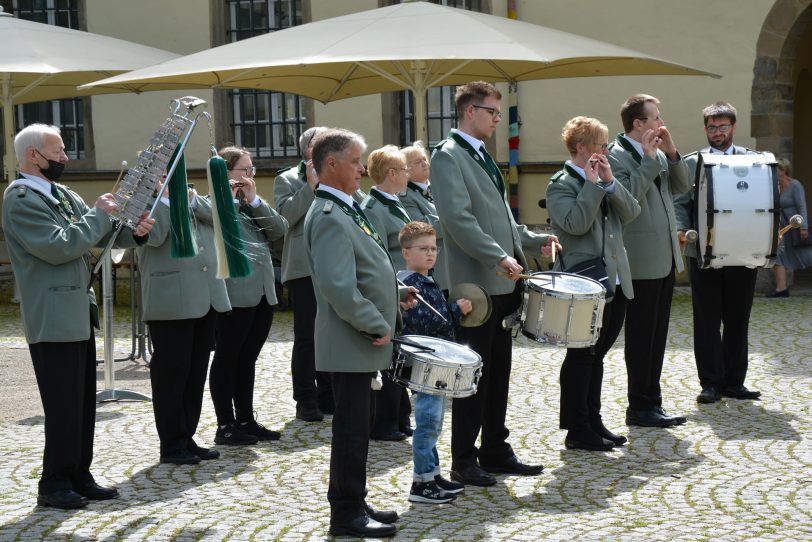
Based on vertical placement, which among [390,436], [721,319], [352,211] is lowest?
[390,436]

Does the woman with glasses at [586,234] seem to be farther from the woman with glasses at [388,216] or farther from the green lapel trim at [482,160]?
the woman with glasses at [388,216]

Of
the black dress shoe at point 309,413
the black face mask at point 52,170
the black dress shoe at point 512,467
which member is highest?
the black face mask at point 52,170

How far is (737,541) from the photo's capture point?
5.47 meters

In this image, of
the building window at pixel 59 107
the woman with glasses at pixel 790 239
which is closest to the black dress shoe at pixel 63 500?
the woman with glasses at pixel 790 239

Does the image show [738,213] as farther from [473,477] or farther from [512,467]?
[473,477]

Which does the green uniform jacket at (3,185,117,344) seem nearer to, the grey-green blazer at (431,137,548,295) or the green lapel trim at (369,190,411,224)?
the grey-green blazer at (431,137,548,295)

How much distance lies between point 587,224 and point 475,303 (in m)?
1.22

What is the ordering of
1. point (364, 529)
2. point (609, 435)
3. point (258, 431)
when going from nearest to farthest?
point (364, 529) → point (609, 435) → point (258, 431)

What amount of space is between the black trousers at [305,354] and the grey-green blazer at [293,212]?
77 millimetres

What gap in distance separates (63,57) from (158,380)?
6869 mm

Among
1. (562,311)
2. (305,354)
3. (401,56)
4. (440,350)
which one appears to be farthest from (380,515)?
(401,56)

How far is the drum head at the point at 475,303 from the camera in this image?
632 centimetres

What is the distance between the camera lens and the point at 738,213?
8.69 m

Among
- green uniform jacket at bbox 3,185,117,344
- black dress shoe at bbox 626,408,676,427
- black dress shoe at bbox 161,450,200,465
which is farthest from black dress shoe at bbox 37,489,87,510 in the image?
black dress shoe at bbox 626,408,676,427
